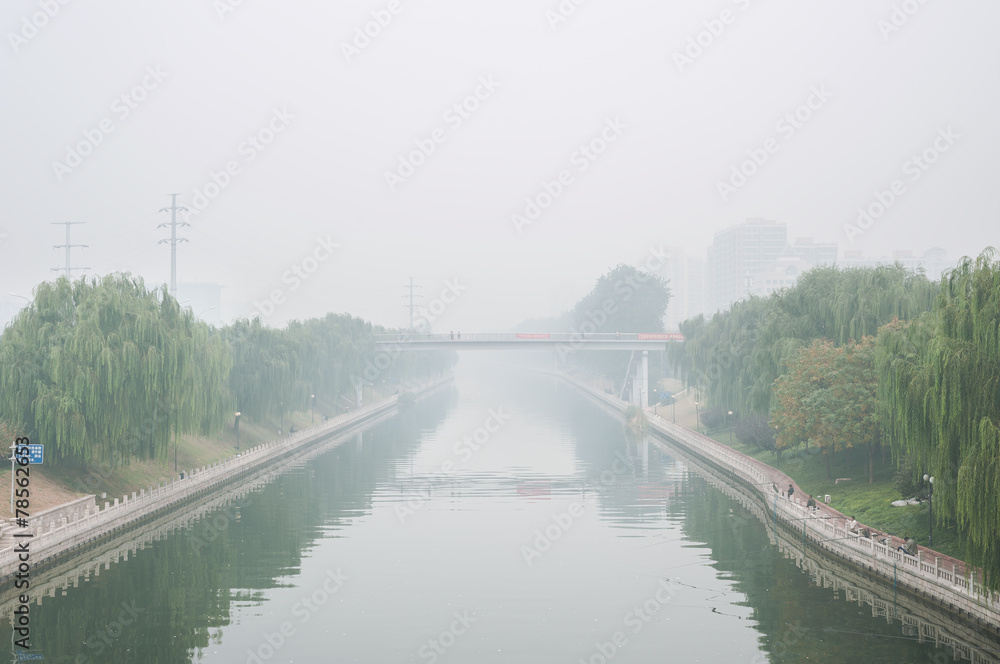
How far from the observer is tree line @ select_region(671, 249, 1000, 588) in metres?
24.7

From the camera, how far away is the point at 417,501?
170 feet

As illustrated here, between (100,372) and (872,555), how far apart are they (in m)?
34.0

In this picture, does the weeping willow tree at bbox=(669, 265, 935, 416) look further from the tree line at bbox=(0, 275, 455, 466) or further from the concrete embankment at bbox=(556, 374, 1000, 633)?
the tree line at bbox=(0, 275, 455, 466)

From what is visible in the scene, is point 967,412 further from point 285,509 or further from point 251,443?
point 251,443

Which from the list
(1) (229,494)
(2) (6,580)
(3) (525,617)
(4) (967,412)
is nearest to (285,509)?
(1) (229,494)

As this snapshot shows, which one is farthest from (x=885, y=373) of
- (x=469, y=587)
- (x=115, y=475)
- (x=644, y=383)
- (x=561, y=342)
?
(x=561, y=342)

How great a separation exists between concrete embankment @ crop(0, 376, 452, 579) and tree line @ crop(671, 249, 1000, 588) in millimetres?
29563

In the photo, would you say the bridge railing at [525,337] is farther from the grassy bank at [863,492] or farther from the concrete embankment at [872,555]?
the concrete embankment at [872,555]

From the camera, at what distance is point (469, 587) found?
Answer: 32781 millimetres

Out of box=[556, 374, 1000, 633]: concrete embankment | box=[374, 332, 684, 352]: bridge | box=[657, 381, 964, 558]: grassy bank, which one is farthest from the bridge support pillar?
box=[556, 374, 1000, 633]: concrete embankment

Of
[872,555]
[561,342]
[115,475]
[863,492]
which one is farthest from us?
[561,342]

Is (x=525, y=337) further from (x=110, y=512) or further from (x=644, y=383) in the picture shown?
(x=110, y=512)

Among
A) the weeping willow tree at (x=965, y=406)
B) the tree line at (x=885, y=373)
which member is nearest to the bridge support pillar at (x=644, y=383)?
the tree line at (x=885, y=373)

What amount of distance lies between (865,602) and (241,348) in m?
50.5
